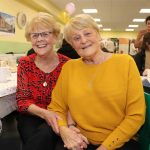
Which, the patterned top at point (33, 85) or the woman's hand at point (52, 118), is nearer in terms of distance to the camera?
the woman's hand at point (52, 118)

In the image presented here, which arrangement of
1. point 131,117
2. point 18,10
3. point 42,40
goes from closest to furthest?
point 131,117 → point 42,40 → point 18,10

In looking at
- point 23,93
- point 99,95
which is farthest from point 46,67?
point 99,95

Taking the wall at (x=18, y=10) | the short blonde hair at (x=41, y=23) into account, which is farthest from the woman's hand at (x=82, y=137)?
the wall at (x=18, y=10)

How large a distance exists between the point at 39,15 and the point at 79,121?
0.79m

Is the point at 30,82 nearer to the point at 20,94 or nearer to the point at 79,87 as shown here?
the point at 20,94

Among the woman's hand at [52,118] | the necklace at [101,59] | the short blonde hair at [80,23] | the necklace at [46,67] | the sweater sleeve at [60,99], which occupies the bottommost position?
the woman's hand at [52,118]

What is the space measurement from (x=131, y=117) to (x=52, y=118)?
1.52 ft

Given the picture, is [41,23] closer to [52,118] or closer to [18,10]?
[52,118]

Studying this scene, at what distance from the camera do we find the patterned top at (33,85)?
1722 millimetres

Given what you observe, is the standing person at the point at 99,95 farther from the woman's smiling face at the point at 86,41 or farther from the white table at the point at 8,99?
the white table at the point at 8,99

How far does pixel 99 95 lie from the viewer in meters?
1.45

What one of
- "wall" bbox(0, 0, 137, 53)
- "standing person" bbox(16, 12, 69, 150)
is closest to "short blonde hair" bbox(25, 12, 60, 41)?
"standing person" bbox(16, 12, 69, 150)

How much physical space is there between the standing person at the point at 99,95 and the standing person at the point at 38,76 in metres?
0.18

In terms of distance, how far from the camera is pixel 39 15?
70.7 inches
